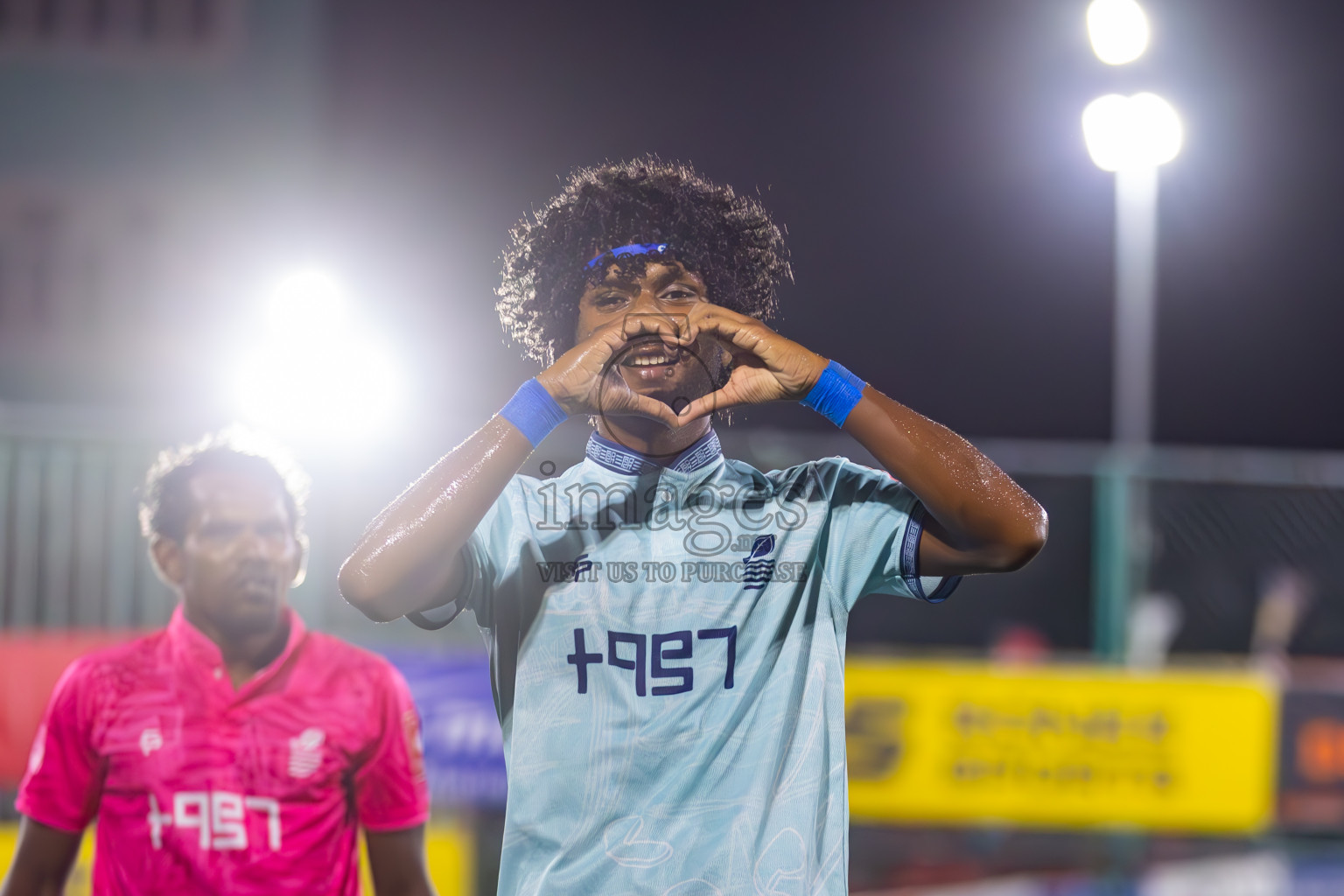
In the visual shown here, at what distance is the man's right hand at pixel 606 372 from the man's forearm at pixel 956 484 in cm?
32

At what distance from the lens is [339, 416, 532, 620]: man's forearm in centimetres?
179

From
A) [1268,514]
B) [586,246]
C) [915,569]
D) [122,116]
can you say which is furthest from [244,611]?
[122,116]

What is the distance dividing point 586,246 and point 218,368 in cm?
1007

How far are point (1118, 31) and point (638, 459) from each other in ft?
16.7

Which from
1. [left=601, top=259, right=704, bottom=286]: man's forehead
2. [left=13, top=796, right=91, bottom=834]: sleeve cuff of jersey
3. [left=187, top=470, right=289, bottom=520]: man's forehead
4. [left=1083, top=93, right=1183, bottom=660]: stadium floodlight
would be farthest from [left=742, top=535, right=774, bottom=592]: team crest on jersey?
[left=1083, top=93, right=1183, bottom=660]: stadium floodlight

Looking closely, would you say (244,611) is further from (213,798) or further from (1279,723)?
(1279,723)

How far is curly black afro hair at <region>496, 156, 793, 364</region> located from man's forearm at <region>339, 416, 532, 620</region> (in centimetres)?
58

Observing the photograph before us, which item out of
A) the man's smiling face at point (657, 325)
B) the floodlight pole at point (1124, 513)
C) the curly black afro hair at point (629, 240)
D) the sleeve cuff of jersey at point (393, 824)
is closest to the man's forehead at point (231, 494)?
the sleeve cuff of jersey at point (393, 824)

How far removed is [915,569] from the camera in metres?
1.95

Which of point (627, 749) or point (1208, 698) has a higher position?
point (627, 749)

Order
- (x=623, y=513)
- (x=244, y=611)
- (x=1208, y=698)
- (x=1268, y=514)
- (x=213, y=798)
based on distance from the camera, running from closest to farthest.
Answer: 1. (x=623, y=513)
2. (x=213, y=798)
3. (x=244, y=611)
4. (x=1208, y=698)
5. (x=1268, y=514)

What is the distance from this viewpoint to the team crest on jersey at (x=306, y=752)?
3271 mm

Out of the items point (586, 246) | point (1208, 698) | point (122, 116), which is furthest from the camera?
point (122, 116)

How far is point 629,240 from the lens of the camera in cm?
232
